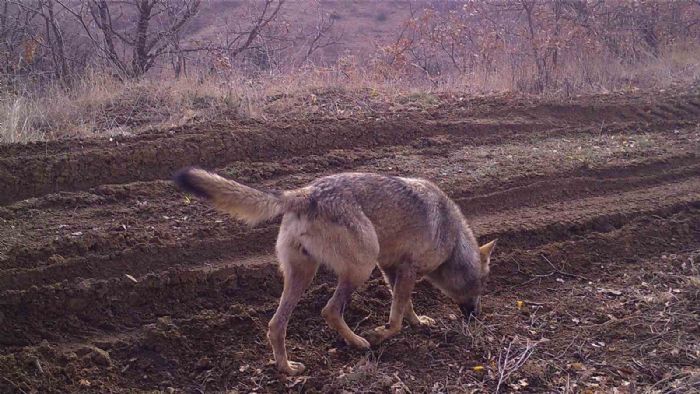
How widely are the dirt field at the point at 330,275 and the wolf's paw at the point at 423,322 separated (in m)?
0.07

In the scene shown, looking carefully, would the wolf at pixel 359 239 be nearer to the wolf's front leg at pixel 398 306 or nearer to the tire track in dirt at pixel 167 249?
→ the wolf's front leg at pixel 398 306

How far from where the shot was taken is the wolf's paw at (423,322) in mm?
5680

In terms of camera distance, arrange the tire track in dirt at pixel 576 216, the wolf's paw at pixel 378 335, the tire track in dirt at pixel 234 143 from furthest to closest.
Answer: the tire track in dirt at pixel 234 143
the tire track in dirt at pixel 576 216
the wolf's paw at pixel 378 335

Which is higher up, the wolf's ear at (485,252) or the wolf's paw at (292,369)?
the wolf's ear at (485,252)

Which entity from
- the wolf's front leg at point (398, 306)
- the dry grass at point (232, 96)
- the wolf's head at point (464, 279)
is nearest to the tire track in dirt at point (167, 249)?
the wolf's front leg at point (398, 306)

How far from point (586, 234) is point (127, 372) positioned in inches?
205

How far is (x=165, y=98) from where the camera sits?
10.3 metres

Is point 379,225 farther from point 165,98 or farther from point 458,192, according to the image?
point 165,98

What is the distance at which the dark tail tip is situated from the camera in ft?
14.6

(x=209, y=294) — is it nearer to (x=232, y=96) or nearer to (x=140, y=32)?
(x=232, y=96)

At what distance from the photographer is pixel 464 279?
5727mm

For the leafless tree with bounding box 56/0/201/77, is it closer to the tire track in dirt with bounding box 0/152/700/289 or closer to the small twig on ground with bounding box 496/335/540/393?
the tire track in dirt with bounding box 0/152/700/289

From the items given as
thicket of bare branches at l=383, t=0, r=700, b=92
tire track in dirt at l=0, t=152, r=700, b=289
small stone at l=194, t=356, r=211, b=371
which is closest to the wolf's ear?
tire track in dirt at l=0, t=152, r=700, b=289

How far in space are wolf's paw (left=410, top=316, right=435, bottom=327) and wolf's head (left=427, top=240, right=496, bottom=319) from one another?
1.03 ft
